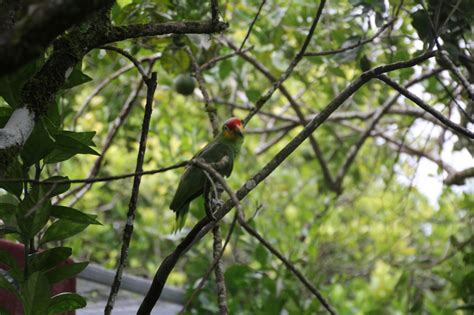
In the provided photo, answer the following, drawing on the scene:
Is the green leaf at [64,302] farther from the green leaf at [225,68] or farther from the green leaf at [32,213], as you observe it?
the green leaf at [225,68]

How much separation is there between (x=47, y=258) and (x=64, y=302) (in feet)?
0.28

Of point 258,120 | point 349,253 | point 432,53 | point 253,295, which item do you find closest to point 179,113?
point 258,120

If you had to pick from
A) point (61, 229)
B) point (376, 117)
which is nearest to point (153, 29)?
point (61, 229)

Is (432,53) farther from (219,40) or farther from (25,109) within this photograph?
(219,40)

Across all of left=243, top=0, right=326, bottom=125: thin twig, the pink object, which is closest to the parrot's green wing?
left=243, top=0, right=326, bottom=125: thin twig

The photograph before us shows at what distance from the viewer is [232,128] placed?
90.0 inches

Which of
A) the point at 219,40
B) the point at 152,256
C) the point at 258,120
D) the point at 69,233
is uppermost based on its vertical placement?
the point at 258,120

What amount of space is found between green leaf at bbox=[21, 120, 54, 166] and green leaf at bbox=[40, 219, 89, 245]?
13 cm

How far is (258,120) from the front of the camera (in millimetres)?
5066

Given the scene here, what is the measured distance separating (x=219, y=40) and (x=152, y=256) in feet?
9.11

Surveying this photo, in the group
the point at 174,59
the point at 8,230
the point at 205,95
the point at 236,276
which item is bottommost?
the point at 8,230

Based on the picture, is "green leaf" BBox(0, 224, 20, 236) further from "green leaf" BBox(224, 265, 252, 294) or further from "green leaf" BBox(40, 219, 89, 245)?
"green leaf" BBox(224, 265, 252, 294)

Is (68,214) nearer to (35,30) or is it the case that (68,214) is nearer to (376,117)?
(35,30)

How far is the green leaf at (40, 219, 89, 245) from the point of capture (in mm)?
1152
